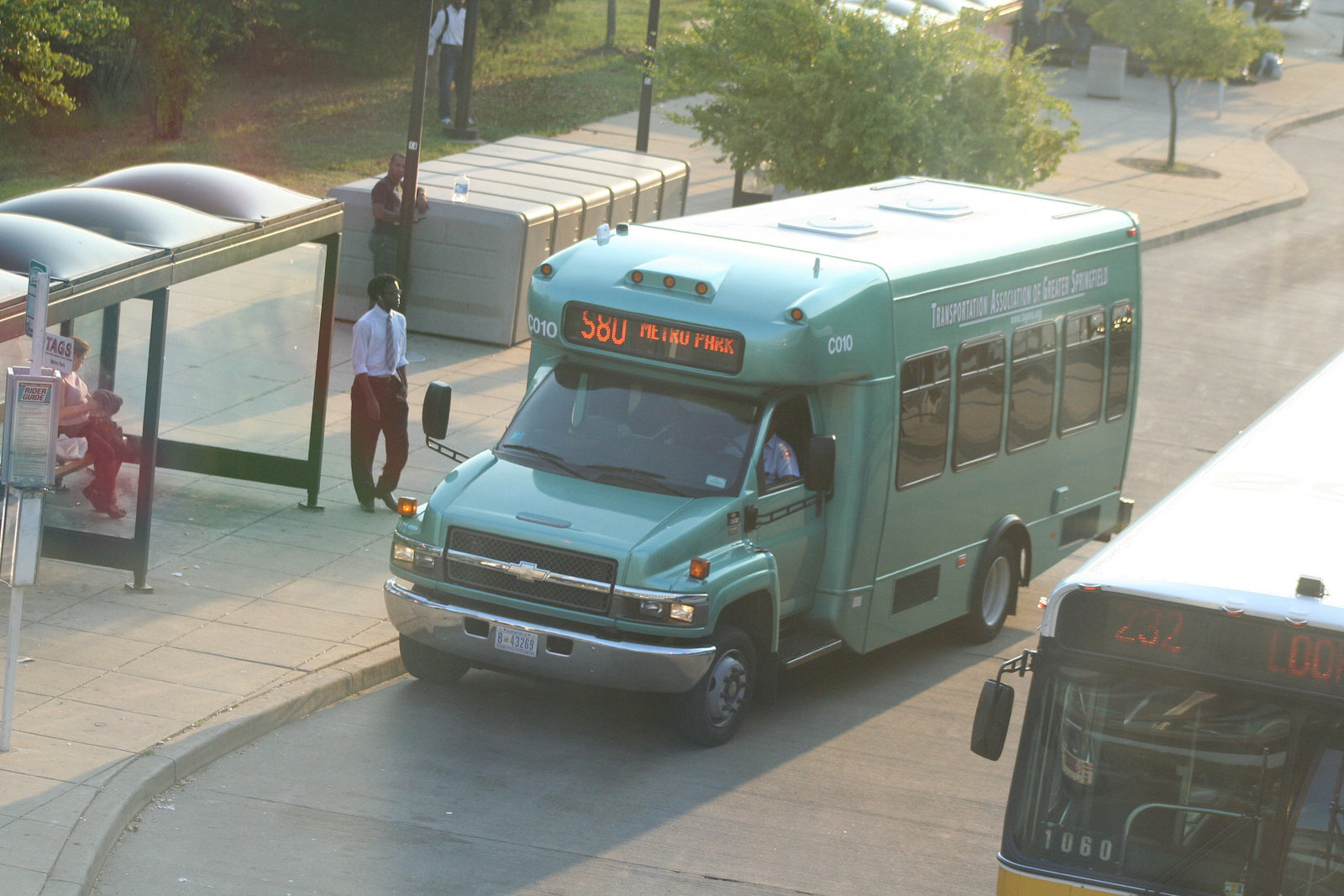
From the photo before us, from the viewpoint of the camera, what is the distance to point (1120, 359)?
13.4 meters

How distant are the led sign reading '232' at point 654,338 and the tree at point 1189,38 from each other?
24.3 meters

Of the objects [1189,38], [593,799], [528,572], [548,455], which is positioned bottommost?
[593,799]

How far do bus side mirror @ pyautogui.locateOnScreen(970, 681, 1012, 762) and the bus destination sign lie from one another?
43 cm

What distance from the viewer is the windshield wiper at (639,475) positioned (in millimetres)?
9766

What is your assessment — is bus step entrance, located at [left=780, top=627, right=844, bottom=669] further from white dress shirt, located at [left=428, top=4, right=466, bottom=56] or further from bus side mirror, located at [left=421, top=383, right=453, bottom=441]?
white dress shirt, located at [left=428, top=4, right=466, bottom=56]

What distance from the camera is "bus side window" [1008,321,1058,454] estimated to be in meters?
12.0

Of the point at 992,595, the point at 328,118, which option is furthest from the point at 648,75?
the point at 992,595

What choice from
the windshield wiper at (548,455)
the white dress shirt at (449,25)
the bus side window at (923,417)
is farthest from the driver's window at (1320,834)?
the white dress shirt at (449,25)

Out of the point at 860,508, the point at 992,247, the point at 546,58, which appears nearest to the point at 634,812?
the point at 860,508

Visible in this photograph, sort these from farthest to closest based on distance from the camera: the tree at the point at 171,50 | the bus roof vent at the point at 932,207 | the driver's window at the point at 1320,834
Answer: the tree at the point at 171,50 < the bus roof vent at the point at 932,207 < the driver's window at the point at 1320,834

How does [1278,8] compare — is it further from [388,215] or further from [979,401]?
[979,401]

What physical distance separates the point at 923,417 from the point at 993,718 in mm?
5022

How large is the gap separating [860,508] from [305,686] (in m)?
3.42

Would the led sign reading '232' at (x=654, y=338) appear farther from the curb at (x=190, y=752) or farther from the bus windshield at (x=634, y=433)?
the curb at (x=190, y=752)
